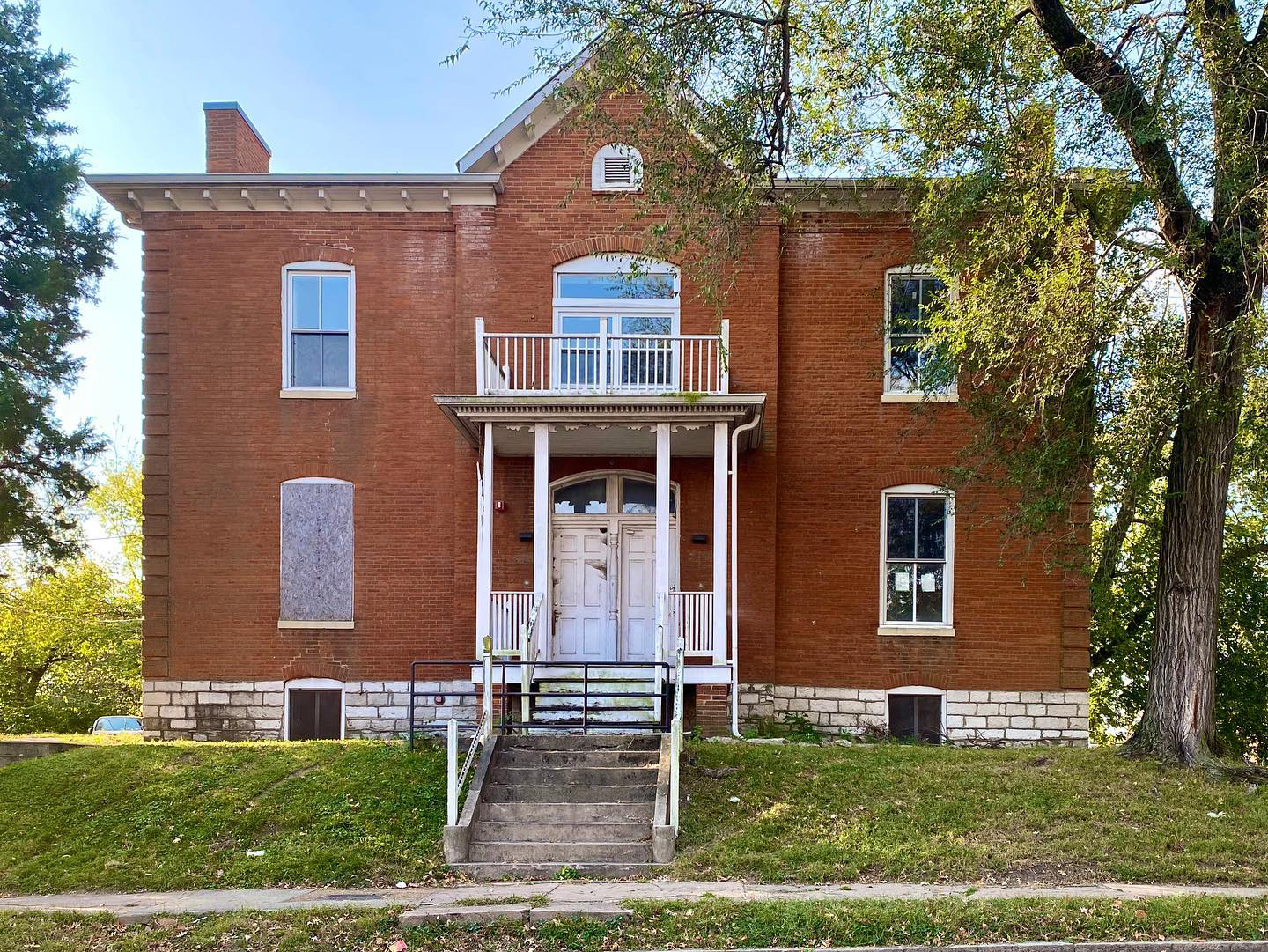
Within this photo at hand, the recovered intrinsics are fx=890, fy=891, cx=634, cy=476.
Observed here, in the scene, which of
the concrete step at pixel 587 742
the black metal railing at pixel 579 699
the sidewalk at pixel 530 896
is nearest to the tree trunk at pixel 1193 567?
the sidewalk at pixel 530 896

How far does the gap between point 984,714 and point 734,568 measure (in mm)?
4592

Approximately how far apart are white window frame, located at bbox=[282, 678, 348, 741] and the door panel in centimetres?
434

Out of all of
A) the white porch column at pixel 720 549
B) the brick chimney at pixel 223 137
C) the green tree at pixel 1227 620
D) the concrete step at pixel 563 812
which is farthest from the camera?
the green tree at pixel 1227 620

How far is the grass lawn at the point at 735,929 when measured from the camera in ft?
21.0

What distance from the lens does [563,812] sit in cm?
878

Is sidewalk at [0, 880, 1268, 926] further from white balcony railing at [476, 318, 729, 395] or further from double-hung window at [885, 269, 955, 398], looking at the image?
double-hung window at [885, 269, 955, 398]

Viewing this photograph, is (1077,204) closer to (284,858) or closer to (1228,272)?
(1228,272)

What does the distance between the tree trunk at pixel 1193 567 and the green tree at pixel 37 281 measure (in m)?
18.7

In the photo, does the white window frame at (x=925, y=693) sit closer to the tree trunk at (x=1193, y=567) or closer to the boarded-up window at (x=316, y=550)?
the tree trunk at (x=1193, y=567)

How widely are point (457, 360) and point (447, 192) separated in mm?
2572

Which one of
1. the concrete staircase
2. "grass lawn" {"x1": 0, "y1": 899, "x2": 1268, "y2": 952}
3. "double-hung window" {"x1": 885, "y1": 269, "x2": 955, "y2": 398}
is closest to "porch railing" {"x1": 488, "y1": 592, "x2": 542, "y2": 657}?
the concrete staircase

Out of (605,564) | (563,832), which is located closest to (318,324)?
(605,564)

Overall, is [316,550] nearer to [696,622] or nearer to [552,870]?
[696,622]

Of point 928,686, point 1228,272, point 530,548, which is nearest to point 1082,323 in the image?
point 1228,272
